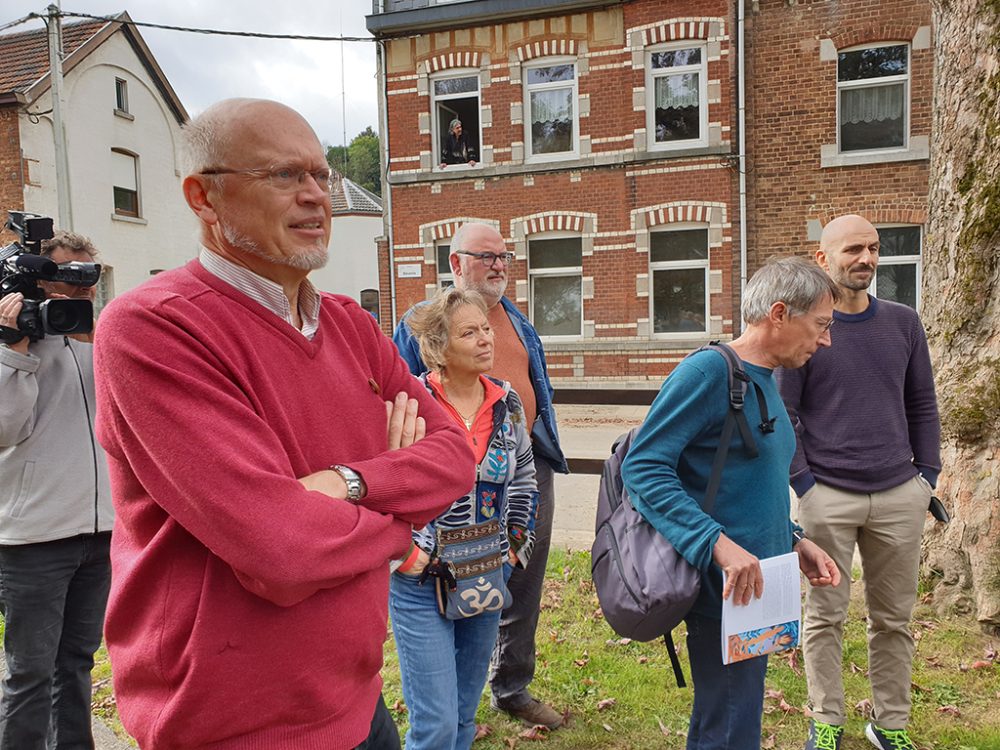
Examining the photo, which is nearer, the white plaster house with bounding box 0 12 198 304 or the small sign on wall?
the small sign on wall

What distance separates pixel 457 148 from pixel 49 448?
15.1 metres

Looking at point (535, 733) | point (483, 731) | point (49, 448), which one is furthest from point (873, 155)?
point (49, 448)

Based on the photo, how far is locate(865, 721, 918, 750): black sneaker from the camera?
327 centimetres

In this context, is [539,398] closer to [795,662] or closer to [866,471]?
[866,471]

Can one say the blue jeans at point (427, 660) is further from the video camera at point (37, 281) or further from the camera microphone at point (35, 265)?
the camera microphone at point (35, 265)

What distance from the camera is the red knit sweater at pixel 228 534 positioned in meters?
1.35

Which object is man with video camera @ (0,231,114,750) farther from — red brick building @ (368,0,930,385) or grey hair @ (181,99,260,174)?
red brick building @ (368,0,930,385)

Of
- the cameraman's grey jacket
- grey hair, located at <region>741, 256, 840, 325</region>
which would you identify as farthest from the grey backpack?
the cameraman's grey jacket

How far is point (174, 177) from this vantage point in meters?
22.3

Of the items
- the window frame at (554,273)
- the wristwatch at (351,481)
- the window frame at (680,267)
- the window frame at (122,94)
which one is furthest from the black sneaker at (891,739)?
the window frame at (122,94)

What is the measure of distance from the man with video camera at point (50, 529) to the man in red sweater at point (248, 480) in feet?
5.32

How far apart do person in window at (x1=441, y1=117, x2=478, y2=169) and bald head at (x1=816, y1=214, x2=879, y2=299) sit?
46.7 feet

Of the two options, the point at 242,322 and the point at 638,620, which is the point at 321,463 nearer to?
the point at 242,322

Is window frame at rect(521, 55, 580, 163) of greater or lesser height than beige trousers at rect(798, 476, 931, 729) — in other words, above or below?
above
